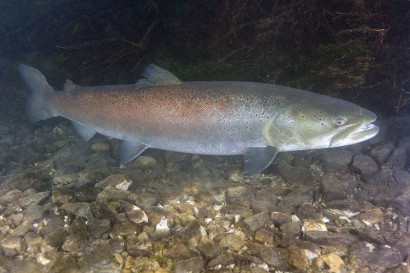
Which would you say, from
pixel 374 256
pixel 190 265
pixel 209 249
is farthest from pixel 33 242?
pixel 374 256

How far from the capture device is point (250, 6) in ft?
16.2

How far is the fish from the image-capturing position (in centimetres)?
367

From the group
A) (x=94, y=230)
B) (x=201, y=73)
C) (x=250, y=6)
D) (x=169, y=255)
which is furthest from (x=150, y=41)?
(x=169, y=255)

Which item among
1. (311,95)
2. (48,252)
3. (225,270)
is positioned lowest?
(48,252)

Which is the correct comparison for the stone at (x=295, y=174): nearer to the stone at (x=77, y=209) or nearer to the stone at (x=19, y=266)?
the stone at (x=77, y=209)

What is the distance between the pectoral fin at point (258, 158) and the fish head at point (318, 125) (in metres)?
0.12

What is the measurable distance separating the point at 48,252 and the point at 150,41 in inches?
171

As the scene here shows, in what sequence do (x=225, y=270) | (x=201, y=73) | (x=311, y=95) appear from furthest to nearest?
(x=201, y=73) < (x=311, y=95) < (x=225, y=270)

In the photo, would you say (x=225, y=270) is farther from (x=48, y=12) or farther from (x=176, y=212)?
(x=48, y=12)

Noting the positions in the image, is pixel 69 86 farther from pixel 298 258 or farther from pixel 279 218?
pixel 298 258

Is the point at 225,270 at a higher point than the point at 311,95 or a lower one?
lower

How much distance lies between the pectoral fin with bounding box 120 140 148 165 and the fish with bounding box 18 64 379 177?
0.02m

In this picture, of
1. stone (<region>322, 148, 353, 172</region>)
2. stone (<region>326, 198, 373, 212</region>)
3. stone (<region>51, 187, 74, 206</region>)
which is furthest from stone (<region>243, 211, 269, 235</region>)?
stone (<region>51, 187, 74, 206</region>)

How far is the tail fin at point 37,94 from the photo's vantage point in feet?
17.6
